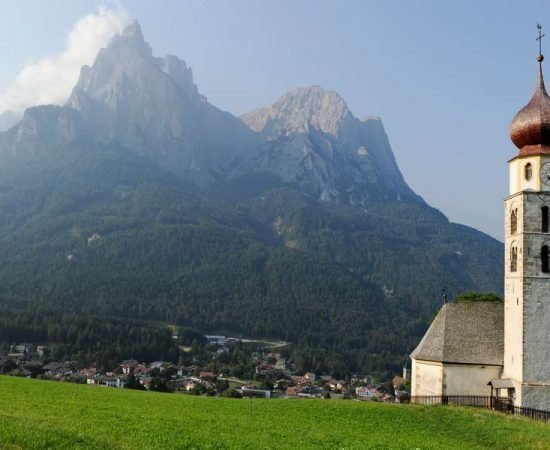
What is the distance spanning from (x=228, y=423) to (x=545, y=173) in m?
22.4

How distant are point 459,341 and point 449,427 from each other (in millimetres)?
8541

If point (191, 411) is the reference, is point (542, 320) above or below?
above

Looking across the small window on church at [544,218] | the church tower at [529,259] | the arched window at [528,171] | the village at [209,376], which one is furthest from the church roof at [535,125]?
the village at [209,376]

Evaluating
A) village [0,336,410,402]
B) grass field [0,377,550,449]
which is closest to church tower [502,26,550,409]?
grass field [0,377,550,449]

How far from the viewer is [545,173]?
35.8 m

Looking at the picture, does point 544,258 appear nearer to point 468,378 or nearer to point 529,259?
point 529,259

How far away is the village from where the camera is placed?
8825 cm

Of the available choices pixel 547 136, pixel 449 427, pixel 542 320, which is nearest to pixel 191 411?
pixel 449 427

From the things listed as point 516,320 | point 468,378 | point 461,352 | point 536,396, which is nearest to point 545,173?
point 516,320

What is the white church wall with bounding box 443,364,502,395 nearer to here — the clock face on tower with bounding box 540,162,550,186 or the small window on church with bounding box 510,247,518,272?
the small window on church with bounding box 510,247,518,272

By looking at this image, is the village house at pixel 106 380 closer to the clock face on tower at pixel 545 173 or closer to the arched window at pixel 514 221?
the arched window at pixel 514 221

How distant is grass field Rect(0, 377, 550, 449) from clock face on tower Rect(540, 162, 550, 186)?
13027 millimetres

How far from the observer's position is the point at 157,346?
129500 millimetres

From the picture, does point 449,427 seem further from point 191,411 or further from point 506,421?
point 191,411
